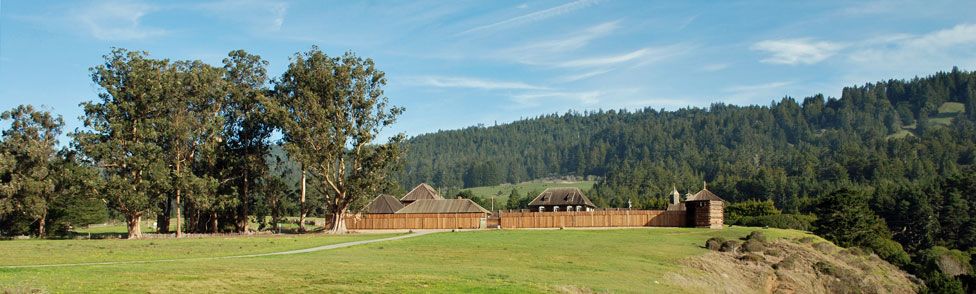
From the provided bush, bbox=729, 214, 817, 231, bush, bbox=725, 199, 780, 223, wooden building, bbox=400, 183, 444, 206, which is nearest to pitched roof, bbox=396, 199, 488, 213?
wooden building, bbox=400, 183, 444, 206

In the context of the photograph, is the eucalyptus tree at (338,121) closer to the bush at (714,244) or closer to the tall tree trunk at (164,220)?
the tall tree trunk at (164,220)

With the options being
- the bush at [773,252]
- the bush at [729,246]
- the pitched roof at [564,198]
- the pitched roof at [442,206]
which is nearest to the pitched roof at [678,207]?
the pitched roof at [564,198]

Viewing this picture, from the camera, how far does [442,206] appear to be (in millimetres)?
75625

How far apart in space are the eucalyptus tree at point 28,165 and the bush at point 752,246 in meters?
53.4

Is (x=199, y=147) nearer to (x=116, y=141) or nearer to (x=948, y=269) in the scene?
(x=116, y=141)

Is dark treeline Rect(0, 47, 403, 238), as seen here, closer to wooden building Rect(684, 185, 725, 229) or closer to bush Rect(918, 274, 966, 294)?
wooden building Rect(684, 185, 725, 229)

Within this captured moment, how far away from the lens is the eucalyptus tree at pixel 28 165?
5594 cm

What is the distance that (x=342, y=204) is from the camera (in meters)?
63.6

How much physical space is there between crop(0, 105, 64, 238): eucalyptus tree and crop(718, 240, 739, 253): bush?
51.9m

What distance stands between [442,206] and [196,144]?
26.3 m

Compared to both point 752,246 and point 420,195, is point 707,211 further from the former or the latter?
point 420,195

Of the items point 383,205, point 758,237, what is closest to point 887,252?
point 758,237

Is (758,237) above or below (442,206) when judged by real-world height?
below

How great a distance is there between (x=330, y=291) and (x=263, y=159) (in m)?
49.3
